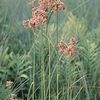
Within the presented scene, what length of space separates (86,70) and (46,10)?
34.8 inches

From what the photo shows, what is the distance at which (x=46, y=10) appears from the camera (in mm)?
1614

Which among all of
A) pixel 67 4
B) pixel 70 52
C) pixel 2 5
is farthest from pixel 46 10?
pixel 67 4

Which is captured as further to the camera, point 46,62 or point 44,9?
point 46,62

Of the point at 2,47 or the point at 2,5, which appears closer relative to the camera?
the point at 2,47

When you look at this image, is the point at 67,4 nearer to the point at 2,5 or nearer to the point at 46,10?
the point at 2,5

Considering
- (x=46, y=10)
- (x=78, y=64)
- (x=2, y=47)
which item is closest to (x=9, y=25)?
(x=2, y=47)

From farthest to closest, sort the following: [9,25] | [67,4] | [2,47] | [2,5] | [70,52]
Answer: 1. [67,4]
2. [2,5]
3. [9,25]
4. [2,47]
5. [70,52]

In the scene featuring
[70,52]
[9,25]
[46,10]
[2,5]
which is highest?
[2,5]

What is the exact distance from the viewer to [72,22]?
9.29 feet

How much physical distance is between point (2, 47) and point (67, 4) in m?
1.24

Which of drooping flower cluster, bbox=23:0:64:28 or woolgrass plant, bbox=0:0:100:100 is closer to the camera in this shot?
drooping flower cluster, bbox=23:0:64:28

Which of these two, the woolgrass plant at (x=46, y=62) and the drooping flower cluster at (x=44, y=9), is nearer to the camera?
the drooping flower cluster at (x=44, y=9)

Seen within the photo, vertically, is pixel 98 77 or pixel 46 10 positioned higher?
pixel 46 10

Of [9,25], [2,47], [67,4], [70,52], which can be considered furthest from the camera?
[67,4]
